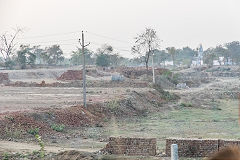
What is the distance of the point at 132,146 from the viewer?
13.6 m

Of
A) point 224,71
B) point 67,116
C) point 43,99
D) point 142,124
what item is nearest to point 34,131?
point 67,116

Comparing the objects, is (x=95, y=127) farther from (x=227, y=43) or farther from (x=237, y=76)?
(x=227, y=43)

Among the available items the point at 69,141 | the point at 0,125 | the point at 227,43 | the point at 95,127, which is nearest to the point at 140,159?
the point at 69,141

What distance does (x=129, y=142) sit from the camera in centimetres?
1356

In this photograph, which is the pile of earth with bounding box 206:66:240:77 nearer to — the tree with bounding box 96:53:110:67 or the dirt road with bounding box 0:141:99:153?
the tree with bounding box 96:53:110:67

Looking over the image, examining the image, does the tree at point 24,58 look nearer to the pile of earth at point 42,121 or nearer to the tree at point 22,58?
the tree at point 22,58

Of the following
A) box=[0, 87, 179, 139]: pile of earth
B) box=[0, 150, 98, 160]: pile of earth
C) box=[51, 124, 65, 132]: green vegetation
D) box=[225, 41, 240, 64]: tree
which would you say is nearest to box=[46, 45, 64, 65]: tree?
box=[225, 41, 240, 64]: tree

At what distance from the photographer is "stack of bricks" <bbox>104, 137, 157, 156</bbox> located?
13.4 metres

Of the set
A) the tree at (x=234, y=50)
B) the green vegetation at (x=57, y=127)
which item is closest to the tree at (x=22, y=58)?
the green vegetation at (x=57, y=127)

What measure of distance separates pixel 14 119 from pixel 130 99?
13.0 meters

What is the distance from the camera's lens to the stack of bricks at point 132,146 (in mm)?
13352

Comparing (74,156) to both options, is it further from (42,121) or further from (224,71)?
(224,71)

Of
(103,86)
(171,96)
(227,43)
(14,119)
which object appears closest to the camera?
(14,119)

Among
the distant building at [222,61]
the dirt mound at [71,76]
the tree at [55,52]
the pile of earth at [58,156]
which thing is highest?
the tree at [55,52]
